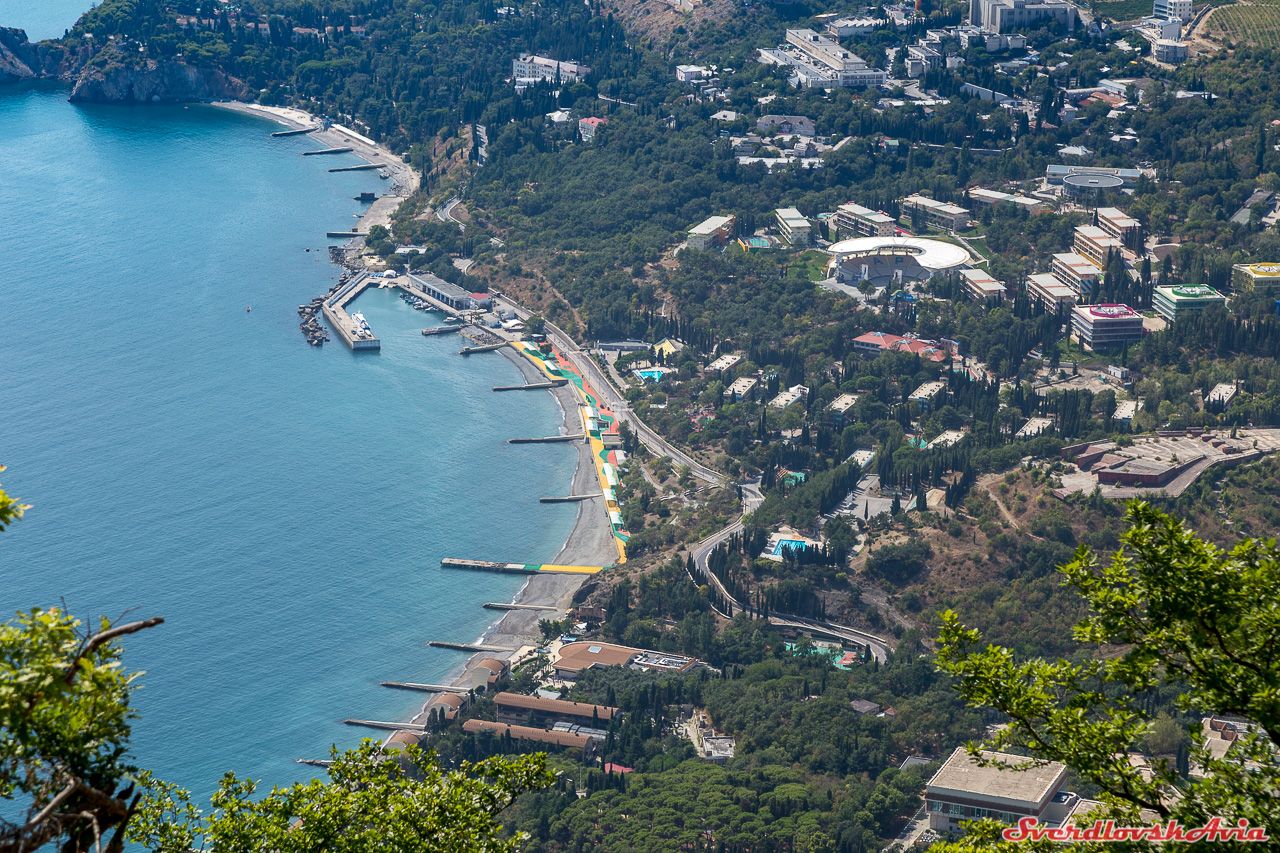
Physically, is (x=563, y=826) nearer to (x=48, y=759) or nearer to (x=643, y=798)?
(x=643, y=798)

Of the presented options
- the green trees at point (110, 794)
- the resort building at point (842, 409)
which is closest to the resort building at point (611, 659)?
the resort building at point (842, 409)

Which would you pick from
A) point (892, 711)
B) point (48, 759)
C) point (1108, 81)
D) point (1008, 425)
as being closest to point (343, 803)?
point (48, 759)

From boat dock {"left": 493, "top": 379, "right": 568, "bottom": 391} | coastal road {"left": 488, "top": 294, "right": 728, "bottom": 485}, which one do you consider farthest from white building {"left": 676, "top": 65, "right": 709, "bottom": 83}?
boat dock {"left": 493, "top": 379, "right": 568, "bottom": 391}

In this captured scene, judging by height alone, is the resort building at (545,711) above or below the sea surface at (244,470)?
below

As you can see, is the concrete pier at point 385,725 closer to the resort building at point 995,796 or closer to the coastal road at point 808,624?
the coastal road at point 808,624

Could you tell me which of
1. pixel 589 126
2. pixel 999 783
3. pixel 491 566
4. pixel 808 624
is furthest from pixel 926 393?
pixel 589 126

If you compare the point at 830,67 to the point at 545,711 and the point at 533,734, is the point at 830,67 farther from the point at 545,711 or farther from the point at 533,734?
the point at 533,734
